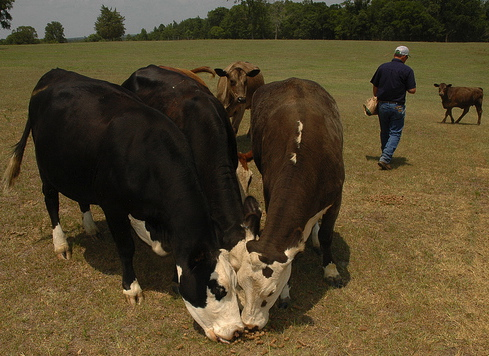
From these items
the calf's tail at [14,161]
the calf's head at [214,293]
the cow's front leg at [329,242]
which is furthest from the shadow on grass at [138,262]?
the cow's front leg at [329,242]

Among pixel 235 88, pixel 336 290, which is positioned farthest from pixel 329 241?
pixel 235 88

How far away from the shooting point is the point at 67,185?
4.94 m

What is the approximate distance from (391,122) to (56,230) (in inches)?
286

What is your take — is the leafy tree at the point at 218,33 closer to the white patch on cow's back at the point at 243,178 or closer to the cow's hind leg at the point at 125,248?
the white patch on cow's back at the point at 243,178

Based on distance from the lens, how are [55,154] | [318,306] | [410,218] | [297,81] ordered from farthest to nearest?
[410,218], [297,81], [55,154], [318,306]

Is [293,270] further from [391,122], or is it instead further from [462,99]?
[462,99]

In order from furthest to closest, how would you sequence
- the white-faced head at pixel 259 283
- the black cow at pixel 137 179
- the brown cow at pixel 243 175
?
the brown cow at pixel 243 175 → the black cow at pixel 137 179 → the white-faced head at pixel 259 283

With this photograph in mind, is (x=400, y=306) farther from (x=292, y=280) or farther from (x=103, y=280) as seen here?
(x=103, y=280)

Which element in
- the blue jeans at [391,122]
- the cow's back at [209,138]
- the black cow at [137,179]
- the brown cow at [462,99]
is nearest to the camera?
the black cow at [137,179]

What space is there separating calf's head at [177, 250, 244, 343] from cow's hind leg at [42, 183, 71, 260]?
2.28 metres

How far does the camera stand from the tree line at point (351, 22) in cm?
6862

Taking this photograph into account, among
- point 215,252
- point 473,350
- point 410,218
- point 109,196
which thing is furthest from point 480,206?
point 109,196

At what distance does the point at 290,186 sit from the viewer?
4312mm

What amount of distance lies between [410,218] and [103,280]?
15.6 ft
